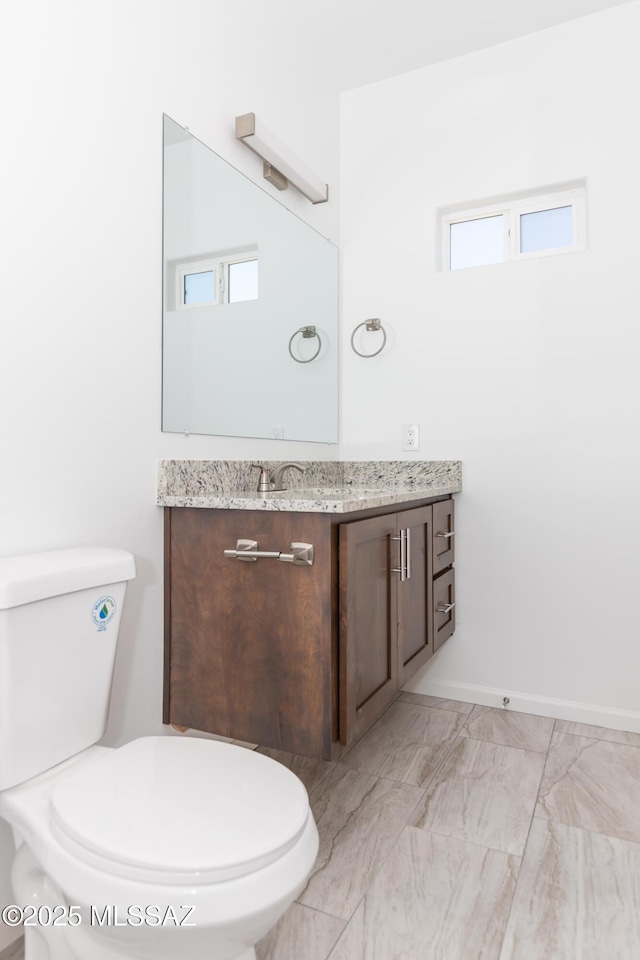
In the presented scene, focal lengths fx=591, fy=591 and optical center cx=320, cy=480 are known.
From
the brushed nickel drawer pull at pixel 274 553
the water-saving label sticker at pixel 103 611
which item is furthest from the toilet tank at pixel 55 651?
the brushed nickel drawer pull at pixel 274 553

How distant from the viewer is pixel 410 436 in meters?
2.46

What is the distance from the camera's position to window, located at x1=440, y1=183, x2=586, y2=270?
88.0 inches

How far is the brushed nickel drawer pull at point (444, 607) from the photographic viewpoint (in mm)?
2166

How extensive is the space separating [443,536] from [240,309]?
1.09 meters

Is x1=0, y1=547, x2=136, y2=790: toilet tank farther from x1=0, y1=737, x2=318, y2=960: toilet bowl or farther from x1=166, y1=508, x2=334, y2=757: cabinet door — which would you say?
x1=166, y1=508, x2=334, y2=757: cabinet door

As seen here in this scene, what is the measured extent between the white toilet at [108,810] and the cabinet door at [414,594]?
2.54 feet

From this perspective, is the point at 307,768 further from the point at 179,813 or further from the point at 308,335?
the point at 308,335

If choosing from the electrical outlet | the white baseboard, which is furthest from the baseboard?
the white baseboard

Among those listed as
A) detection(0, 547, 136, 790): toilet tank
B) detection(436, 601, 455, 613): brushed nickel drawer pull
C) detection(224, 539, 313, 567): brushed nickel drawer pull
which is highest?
detection(224, 539, 313, 567): brushed nickel drawer pull

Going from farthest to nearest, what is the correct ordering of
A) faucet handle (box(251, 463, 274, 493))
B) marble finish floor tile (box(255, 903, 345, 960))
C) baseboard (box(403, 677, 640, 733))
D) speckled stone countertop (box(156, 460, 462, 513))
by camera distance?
1. baseboard (box(403, 677, 640, 733))
2. faucet handle (box(251, 463, 274, 493))
3. speckled stone countertop (box(156, 460, 462, 513))
4. marble finish floor tile (box(255, 903, 345, 960))

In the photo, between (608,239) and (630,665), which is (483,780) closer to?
(630,665)

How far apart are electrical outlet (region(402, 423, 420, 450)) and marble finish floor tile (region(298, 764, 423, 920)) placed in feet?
4.10

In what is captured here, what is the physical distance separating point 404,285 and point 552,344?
0.66m

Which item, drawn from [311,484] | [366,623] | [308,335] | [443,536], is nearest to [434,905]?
[366,623]
